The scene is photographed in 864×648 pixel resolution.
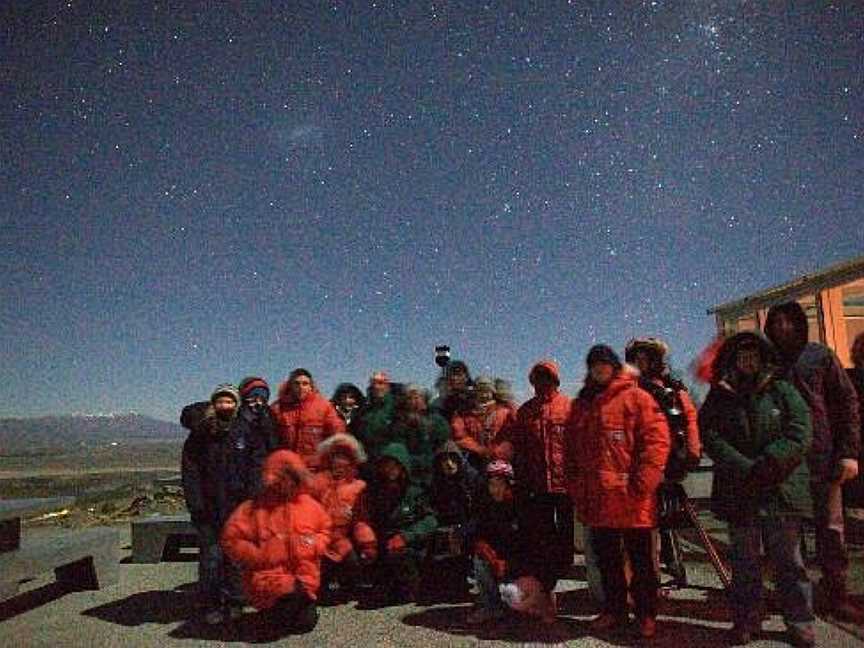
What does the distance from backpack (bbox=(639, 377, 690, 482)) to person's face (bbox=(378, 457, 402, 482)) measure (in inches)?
79.8

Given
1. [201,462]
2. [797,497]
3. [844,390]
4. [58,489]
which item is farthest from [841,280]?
[58,489]

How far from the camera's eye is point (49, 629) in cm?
452

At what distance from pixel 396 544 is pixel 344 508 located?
50cm

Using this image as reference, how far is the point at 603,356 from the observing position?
404cm

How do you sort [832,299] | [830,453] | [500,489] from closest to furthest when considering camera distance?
[830,453], [500,489], [832,299]

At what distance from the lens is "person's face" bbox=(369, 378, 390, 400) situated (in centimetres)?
586

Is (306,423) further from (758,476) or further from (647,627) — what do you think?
(758,476)

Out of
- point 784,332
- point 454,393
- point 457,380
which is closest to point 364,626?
point 454,393

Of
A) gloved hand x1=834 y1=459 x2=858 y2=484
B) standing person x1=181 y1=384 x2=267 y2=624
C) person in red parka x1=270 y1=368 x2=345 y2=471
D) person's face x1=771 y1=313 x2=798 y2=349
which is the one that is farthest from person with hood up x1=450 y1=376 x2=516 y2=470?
gloved hand x1=834 y1=459 x2=858 y2=484

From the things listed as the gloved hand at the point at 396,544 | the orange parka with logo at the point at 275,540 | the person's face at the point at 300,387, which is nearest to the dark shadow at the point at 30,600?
the orange parka with logo at the point at 275,540

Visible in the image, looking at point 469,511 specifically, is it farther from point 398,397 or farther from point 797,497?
point 797,497

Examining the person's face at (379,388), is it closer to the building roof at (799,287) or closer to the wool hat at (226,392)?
the wool hat at (226,392)

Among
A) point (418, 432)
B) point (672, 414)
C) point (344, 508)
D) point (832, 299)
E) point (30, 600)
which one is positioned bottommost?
point (30, 600)

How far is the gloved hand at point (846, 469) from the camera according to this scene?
3.87 metres
